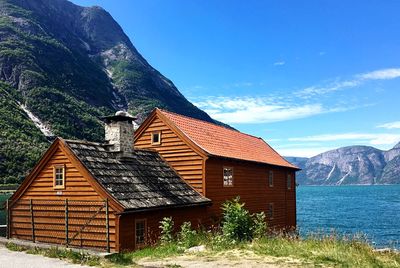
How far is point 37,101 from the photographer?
179125mm

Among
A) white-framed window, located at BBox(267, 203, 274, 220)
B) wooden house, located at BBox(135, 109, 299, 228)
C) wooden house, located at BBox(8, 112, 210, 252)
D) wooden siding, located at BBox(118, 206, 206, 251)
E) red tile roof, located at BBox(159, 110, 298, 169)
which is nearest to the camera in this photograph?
wooden siding, located at BBox(118, 206, 206, 251)

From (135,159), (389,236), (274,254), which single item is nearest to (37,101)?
(389,236)

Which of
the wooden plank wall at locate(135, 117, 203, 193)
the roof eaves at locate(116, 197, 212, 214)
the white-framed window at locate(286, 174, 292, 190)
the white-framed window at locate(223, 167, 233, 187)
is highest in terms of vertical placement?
the wooden plank wall at locate(135, 117, 203, 193)

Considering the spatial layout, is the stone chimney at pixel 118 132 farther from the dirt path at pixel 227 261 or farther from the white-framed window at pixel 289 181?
the white-framed window at pixel 289 181

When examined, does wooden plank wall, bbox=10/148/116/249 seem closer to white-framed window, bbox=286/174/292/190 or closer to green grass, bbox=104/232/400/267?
green grass, bbox=104/232/400/267

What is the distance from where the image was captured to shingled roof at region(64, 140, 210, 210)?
21719 millimetres

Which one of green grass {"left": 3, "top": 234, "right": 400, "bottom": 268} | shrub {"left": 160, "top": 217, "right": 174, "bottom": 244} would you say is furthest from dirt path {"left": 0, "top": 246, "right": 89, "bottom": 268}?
shrub {"left": 160, "top": 217, "right": 174, "bottom": 244}

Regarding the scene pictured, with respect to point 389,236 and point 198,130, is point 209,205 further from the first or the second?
point 389,236

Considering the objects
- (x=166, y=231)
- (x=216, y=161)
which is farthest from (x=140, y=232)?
(x=216, y=161)

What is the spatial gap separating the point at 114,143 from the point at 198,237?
7598mm

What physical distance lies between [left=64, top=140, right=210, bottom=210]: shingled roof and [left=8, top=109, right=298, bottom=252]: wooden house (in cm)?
6

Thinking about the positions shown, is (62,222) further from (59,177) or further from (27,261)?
(27,261)

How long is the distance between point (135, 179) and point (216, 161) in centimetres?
634

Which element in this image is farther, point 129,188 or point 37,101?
point 37,101
